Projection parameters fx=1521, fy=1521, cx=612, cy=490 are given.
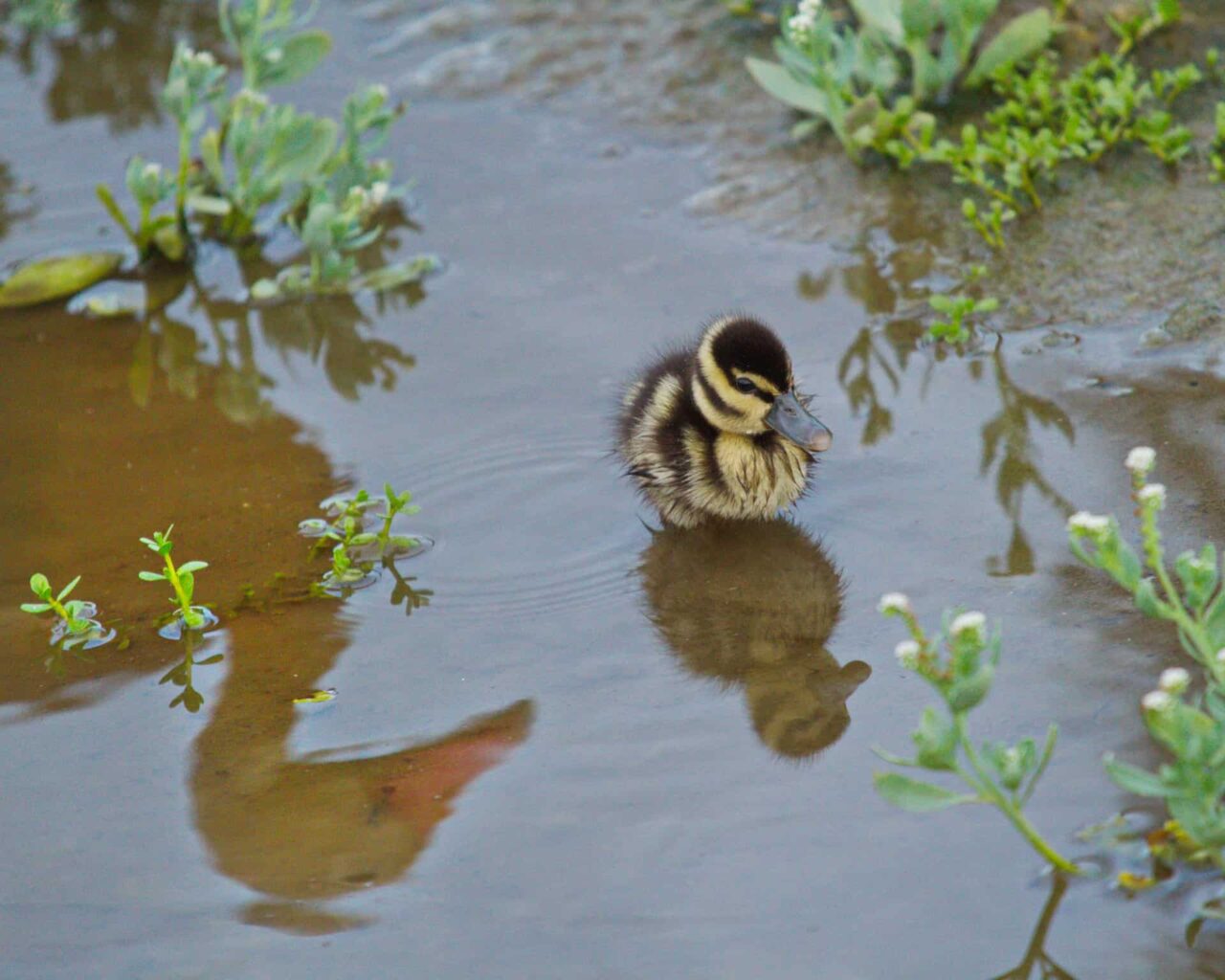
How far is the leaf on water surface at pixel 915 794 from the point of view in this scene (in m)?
2.77

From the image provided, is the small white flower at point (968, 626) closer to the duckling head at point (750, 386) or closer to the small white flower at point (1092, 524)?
the small white flower at point (1092, 524)

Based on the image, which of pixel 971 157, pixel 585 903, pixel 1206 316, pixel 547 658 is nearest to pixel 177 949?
pixel 585 903

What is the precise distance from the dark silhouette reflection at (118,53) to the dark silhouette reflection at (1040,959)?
611cm

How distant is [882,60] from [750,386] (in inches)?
96.3

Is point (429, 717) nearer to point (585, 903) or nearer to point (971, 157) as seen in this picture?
point (585, 903)

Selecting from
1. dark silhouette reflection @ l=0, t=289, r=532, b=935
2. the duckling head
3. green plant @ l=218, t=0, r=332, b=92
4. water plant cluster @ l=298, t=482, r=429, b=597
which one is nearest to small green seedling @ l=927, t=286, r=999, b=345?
the duckling head

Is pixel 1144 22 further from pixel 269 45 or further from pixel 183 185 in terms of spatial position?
pixel 183 185

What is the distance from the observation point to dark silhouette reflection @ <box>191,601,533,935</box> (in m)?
3.16

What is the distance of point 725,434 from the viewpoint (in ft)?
14.8

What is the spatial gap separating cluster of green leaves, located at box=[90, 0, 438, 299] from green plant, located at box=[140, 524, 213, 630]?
202 cm

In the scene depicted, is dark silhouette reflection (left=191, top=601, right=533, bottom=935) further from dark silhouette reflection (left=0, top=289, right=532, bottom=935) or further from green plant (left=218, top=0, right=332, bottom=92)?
green plant (left=218, top=0, right=332, bottom=92)

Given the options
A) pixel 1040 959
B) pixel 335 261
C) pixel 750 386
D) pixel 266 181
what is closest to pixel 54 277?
pixel 266 181

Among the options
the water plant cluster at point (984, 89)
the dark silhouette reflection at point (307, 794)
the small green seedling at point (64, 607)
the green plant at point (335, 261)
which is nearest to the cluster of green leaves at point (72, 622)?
the small green seedling at point (64, 607)

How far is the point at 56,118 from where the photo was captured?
7.58 m
